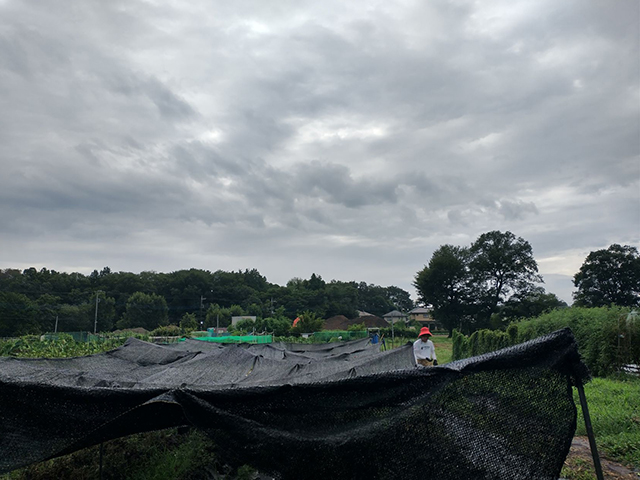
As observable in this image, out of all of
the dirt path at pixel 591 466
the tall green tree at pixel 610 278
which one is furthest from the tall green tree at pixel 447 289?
the dirt path at pixel 591 466

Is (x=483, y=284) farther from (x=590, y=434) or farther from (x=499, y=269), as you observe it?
(x=590, y=434)

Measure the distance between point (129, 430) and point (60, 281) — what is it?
209ft

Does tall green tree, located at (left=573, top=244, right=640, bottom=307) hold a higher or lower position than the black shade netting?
higher

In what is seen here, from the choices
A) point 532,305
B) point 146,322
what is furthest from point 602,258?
point 146,322

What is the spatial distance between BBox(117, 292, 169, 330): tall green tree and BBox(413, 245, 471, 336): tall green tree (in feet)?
111

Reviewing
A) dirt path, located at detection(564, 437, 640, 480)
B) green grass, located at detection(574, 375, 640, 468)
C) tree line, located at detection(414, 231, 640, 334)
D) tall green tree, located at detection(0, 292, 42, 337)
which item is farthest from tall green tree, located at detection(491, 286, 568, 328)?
tall green tree, located at detection(0, 292, 42, 337)

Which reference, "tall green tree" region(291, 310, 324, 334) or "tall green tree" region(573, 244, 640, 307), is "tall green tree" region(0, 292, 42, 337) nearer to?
"tall green tree" region(291, 310, 324, 334)

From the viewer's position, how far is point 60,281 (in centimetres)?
5738

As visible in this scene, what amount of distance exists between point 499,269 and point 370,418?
46.9m

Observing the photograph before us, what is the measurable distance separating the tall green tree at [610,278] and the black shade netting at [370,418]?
43025 mm

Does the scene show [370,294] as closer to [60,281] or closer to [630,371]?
[60,281]

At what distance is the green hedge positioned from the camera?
33.0 ft

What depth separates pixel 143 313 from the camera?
55625 millimetres

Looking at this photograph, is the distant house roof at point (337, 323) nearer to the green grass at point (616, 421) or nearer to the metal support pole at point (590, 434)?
the green grass at point (616, 421)
